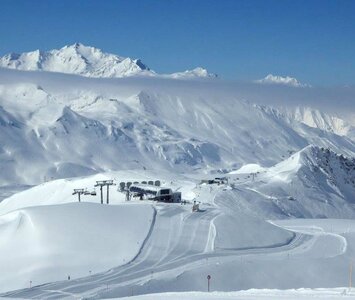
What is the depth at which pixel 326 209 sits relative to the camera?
445ft

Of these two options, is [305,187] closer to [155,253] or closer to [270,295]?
[155,253]

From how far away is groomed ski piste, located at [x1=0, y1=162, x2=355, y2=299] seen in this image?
60.3 m

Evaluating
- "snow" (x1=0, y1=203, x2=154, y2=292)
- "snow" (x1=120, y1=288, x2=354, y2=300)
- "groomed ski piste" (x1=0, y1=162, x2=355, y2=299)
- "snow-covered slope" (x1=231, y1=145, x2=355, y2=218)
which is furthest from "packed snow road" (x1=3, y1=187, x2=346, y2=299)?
"snow-covered slope" (x1=231, y1=145, x2=355, y2=218)

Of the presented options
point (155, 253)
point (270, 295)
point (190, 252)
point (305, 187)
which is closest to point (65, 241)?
point (155, 253)

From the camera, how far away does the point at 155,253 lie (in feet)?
228

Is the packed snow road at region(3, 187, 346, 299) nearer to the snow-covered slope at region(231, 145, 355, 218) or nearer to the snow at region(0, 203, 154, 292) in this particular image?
the snow at region(0, 203, 154, 292)

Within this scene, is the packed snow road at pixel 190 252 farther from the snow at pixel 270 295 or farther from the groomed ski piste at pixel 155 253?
the snow at pixel 270 295

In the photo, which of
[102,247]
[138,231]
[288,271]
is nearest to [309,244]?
[288,271]

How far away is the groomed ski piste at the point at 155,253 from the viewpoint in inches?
2376

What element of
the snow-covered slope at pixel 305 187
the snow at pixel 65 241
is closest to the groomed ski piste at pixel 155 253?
the snow at pixel 65 241

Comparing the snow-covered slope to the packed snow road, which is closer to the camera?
the packed snow road

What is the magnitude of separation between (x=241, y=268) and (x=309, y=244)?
1715 centimetres

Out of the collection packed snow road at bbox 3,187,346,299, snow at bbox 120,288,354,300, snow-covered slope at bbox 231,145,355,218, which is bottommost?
snow at bbox 120,288,354,300

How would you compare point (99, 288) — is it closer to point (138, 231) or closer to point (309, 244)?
point (138, 231)
